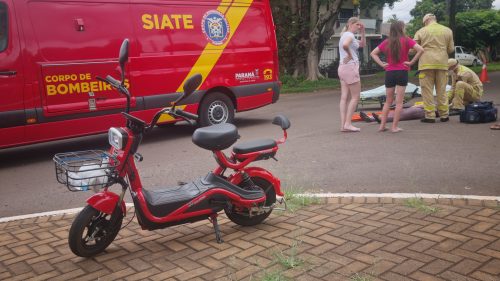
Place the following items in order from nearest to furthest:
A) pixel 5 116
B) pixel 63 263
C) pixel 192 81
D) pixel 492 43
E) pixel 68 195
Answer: pixel 192 81
pixel 63 263
pixel 68 195
pixel 5 116
pixel 492 43

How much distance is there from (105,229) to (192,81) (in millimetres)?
1350

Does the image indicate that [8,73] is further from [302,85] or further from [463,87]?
[302,85]

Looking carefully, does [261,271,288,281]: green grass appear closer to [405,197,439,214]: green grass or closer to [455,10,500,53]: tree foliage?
[405,197,439,214]: green grass

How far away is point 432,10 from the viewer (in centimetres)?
6097

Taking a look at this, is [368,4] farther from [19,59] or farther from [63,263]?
[63,263]

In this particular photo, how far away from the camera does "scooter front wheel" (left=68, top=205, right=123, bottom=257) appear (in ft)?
12.2

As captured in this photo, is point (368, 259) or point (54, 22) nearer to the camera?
point (368, 259)

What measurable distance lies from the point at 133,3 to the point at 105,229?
5.50m

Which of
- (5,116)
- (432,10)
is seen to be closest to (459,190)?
(5,116)

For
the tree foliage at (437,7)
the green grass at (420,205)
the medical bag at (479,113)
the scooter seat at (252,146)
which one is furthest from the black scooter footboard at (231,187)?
the tree foliage at (437,7)

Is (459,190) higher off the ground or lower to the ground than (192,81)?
lower

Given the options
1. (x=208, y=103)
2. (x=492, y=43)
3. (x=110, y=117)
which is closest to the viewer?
(x=110, y=117)

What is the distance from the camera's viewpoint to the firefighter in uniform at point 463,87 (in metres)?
10.3

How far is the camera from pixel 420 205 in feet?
15.2
